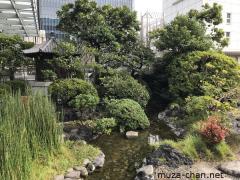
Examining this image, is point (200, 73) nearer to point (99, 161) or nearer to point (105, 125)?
point (105, 125)

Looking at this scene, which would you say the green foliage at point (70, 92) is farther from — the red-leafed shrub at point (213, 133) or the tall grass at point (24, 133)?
the red-leafed shrub at point (213, 133)

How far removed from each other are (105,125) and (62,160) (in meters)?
2.76

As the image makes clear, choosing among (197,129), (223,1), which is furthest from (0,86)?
(223,1)

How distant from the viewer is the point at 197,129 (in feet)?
21.7

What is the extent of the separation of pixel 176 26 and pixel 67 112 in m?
4.70

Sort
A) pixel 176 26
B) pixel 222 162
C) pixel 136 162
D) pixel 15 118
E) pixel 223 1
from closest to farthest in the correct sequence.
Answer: pixel 15 118
pixel 222 162
pixel 136 162
pixel 176 26
pixel 223 1

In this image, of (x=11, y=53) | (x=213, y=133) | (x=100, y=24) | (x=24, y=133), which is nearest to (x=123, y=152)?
(x=213, y=133)

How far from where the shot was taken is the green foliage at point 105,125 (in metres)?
8.11

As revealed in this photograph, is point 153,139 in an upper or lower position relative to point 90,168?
upper

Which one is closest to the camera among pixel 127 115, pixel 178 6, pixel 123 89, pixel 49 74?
pixel 127 115

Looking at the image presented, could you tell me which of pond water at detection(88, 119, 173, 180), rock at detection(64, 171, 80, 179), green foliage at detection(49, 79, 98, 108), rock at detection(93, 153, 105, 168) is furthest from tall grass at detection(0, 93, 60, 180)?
green foliage at detection(49, 79, 98, 108)

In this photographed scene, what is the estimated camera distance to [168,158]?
18.8 feet

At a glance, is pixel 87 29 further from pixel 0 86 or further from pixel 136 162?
pixel 136 162

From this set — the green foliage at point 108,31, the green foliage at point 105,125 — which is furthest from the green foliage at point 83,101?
the green foliage at point 108,31
